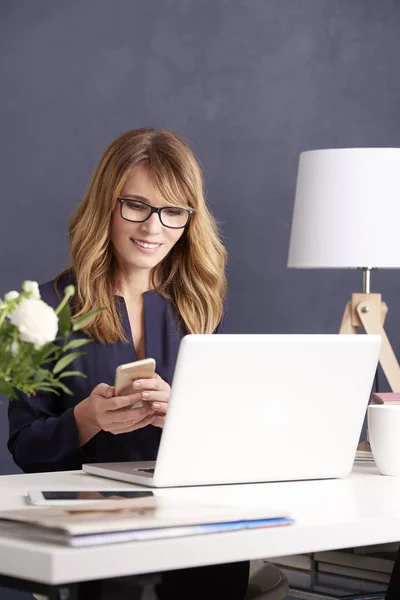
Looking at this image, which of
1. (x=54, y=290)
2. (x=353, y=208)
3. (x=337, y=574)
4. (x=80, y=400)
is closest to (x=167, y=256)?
(x=54, y=290)

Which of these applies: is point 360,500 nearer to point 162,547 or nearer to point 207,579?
point 207,579

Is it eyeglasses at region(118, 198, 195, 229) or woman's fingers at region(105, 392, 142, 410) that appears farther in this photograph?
eyeglasses at region(118, 198, 195, 229)

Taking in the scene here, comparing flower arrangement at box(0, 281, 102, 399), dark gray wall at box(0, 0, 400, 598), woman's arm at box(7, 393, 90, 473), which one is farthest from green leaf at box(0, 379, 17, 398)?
dark gray wall at box(0, 0, 400, 598)

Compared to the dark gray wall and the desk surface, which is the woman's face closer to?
the desk surface

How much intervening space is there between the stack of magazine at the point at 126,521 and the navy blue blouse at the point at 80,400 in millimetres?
785

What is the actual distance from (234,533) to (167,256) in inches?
55.9

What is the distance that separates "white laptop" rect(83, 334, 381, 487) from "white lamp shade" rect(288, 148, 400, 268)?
137 cm

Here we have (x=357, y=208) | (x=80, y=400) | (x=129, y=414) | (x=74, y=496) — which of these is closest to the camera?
(x=74, y=496)

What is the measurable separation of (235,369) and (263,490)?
0.22 metres

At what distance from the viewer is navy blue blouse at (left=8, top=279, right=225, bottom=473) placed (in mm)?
2213

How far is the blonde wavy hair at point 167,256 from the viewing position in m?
2.51

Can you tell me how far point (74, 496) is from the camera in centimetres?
154

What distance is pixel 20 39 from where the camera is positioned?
11.5 feet

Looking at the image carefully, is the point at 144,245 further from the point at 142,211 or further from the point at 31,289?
the point at 31,289
